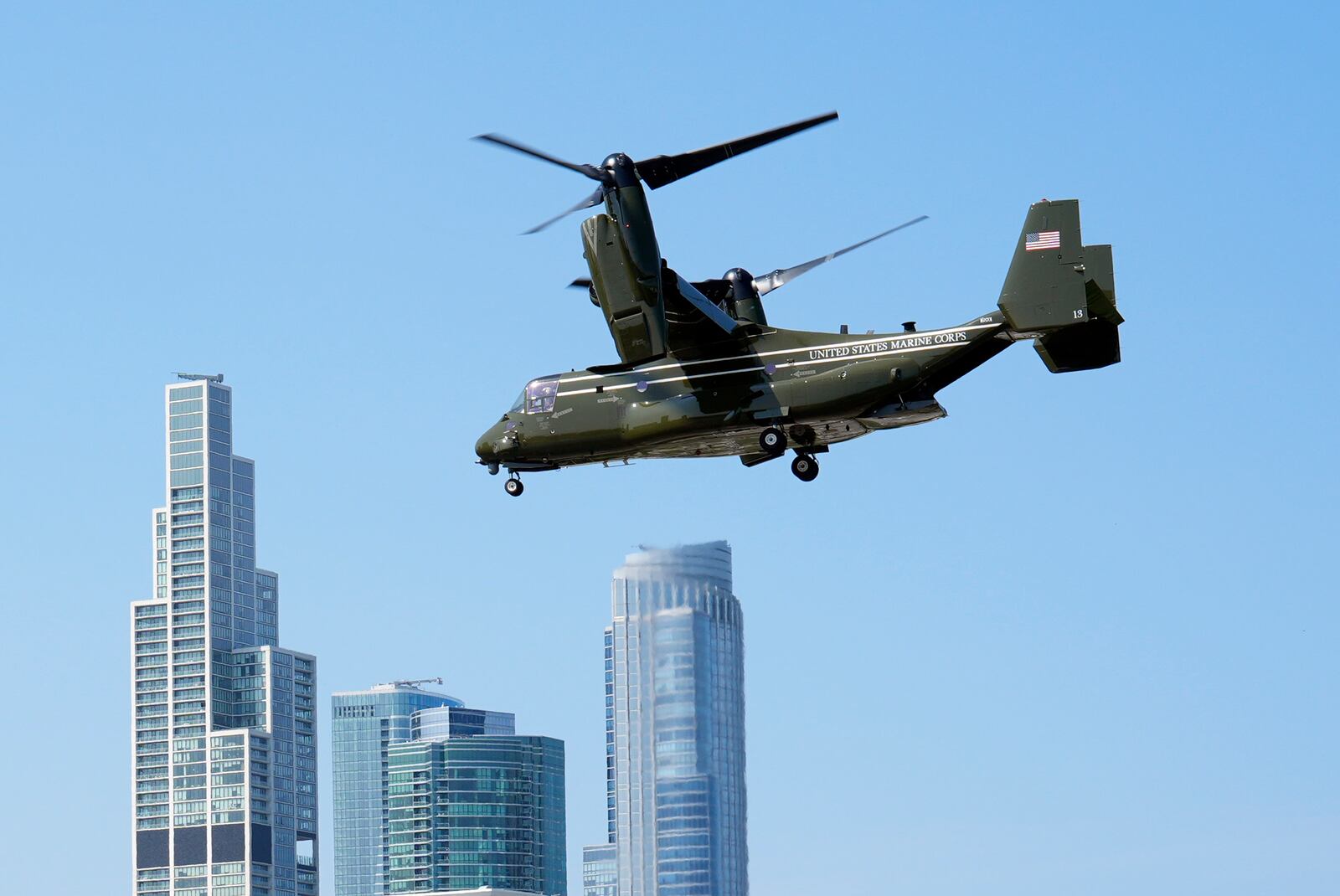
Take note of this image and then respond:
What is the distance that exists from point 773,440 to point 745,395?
63.1 inches

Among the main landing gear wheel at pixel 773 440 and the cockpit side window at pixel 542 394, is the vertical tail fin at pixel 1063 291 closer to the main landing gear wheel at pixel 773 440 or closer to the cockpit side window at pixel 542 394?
the main landing gear wheel at pixel 773 440

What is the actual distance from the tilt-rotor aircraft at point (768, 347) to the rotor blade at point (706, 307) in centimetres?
6

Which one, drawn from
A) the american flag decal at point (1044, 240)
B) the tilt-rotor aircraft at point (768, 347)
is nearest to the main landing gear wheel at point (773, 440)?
the tilt-rotor aircraft at point (768, 347)

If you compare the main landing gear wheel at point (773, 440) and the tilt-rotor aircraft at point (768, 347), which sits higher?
the tilt-rotor aircraft at point (768, 347)

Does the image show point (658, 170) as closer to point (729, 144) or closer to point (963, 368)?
point (729, 144)

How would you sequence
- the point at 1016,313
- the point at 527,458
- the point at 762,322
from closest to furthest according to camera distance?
the point at 1016,313, the point at 527,458, the point at 762,322

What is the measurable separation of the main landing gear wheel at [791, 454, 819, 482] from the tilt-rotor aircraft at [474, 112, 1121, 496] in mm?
57

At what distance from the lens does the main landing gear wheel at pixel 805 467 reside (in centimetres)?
7475

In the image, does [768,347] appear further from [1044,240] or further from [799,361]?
[1044,240]

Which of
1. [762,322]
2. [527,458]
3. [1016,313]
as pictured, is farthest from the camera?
[762,322]

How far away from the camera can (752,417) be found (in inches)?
2867

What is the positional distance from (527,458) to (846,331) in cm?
1112

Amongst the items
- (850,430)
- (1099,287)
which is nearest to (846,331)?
(850,430)

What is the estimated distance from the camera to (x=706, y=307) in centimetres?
7381
